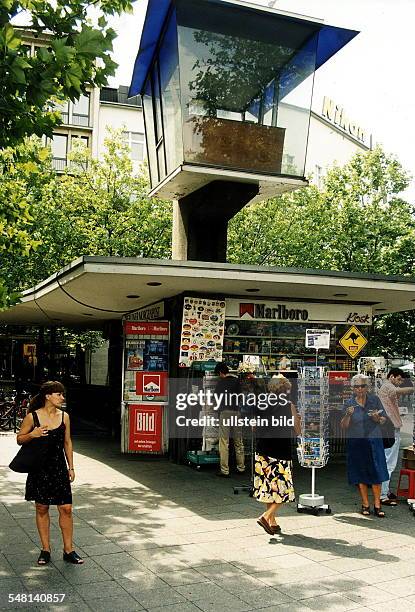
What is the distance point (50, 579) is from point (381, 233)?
21814 mm

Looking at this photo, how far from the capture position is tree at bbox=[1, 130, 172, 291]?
24219 mm

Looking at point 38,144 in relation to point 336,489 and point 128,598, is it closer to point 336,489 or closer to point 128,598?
point 336,489

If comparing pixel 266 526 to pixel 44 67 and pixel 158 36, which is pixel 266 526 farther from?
pixel 158 36

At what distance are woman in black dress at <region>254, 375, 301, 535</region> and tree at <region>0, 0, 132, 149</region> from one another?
390 centimetres

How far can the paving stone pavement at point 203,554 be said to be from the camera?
540 centimetres

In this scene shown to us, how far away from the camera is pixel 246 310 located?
496 inches

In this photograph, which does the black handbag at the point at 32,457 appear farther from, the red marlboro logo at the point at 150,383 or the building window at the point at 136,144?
the building window at the point at 136,144

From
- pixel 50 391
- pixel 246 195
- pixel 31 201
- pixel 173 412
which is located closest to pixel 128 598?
pixel 50 391

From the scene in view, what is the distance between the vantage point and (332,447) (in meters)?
13.3

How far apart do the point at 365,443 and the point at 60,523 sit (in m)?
4.26

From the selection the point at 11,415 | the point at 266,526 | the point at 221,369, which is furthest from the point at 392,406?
the point at 11,415

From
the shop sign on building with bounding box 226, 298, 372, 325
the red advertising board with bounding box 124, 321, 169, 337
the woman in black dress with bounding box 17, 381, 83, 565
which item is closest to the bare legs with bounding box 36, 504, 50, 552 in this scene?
the woman in black dress with bounding box 17, 381, 83, 565

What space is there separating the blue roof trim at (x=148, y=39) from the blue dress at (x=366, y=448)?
758 cm

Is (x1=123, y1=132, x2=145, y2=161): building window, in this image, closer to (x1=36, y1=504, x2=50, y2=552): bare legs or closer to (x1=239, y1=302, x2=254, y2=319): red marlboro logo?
(x1=239, y1=302, x2=254, y2=319): red marlboro logo
